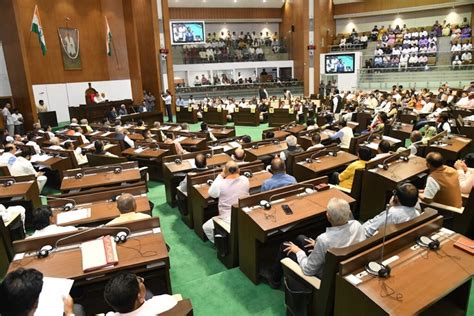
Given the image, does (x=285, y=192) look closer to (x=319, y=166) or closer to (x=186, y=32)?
A: (x=319, y=166)

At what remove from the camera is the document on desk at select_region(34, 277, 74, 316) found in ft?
7.76

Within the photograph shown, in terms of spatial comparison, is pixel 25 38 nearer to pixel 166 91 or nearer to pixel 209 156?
pixel 166 91

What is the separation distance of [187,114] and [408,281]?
44.8 feet

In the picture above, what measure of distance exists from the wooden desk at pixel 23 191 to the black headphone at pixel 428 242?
5.13m

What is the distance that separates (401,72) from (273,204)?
18.4 meters

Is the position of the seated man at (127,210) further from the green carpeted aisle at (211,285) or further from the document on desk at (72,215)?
the green carpeted aisle at (211,285)

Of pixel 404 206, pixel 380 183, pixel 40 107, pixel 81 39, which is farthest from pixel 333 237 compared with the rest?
pixel 81 39

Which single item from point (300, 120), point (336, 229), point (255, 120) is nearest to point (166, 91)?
point (255, 120)

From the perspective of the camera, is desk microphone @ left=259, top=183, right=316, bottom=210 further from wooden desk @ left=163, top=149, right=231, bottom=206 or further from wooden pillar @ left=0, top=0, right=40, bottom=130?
wooden pillar @ left=0, top=0, right=40, bottom=130

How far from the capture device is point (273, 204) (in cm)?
381

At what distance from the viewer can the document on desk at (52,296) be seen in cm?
237

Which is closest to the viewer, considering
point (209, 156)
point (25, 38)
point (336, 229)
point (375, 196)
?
point (336, 229)

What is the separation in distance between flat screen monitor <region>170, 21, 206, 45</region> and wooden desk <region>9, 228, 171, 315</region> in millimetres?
15802

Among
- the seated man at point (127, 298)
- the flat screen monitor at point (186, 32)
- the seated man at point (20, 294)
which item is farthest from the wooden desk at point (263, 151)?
the flat screen monitor at point (186, 32)
